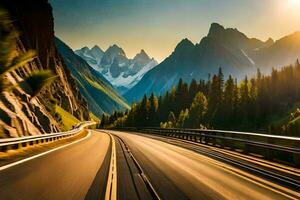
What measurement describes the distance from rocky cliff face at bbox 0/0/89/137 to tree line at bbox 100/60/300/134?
98.3ft

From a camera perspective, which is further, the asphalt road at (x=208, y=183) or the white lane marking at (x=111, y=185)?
the asphalt road at (x=208, y=183)

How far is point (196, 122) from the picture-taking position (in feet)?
403

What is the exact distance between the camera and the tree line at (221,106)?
123062mm

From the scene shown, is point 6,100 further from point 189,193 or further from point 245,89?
point 245,89

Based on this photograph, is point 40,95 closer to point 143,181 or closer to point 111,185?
point 143,181

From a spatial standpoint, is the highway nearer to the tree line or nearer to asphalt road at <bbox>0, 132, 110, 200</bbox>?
asphalt road at <bbox>0, 132, 110, 200</bbox>

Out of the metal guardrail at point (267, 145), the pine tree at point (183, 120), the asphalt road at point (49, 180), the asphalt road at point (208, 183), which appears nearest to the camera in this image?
the asphalt road at point (49, 180)

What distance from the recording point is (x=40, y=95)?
5575cm

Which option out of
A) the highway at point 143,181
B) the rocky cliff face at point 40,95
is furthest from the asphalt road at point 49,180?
the rocky cliff face at point 40,95

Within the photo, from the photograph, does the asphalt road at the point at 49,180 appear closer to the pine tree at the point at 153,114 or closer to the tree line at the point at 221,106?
the tree line at the point at 221,106

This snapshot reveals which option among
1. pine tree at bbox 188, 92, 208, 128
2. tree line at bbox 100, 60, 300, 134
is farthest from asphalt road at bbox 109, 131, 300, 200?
pine tree at bbox 188, 92, 208, 128

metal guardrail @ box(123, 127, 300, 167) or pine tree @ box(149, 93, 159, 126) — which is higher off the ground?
pine tree @ box(149, 93, 159, 126)

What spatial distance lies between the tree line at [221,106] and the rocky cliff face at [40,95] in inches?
1180

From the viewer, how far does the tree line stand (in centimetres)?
12306
